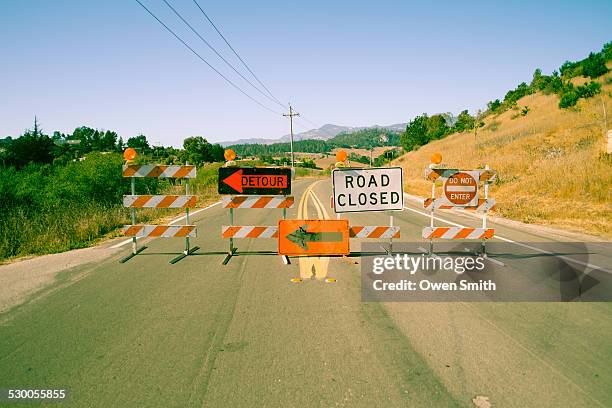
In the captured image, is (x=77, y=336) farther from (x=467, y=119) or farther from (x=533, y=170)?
(x=467, y=119)

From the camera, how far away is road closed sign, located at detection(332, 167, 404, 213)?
767cm

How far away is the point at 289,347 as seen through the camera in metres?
4.02

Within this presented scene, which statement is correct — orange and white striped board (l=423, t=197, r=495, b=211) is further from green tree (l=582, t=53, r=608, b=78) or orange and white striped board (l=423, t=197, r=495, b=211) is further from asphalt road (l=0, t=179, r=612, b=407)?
green tree (l=582, t=53, r=608, b=78)

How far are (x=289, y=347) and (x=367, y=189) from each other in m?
4.36

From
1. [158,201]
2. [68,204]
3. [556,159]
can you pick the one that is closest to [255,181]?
[158,201]

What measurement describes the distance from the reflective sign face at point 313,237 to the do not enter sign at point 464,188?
7.73ft

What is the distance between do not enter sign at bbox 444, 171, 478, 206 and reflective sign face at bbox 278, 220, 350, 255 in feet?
7.73

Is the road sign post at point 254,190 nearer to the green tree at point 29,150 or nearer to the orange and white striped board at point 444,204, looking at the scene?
the orange and white striped board at point 444,204

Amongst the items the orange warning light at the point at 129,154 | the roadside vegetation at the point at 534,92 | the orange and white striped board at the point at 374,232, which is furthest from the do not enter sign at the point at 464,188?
the roadside vegetation at the point at 534,92

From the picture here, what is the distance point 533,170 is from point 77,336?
78.7ft

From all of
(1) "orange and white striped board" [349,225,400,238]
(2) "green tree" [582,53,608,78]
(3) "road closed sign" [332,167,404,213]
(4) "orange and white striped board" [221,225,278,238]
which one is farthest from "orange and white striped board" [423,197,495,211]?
(2) "green tree" [582,53,608,78]

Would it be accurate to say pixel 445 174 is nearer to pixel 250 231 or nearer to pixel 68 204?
pixel 250 231

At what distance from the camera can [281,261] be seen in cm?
781

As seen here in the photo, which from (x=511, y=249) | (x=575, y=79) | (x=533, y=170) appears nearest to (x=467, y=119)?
(x=575, y=79)
